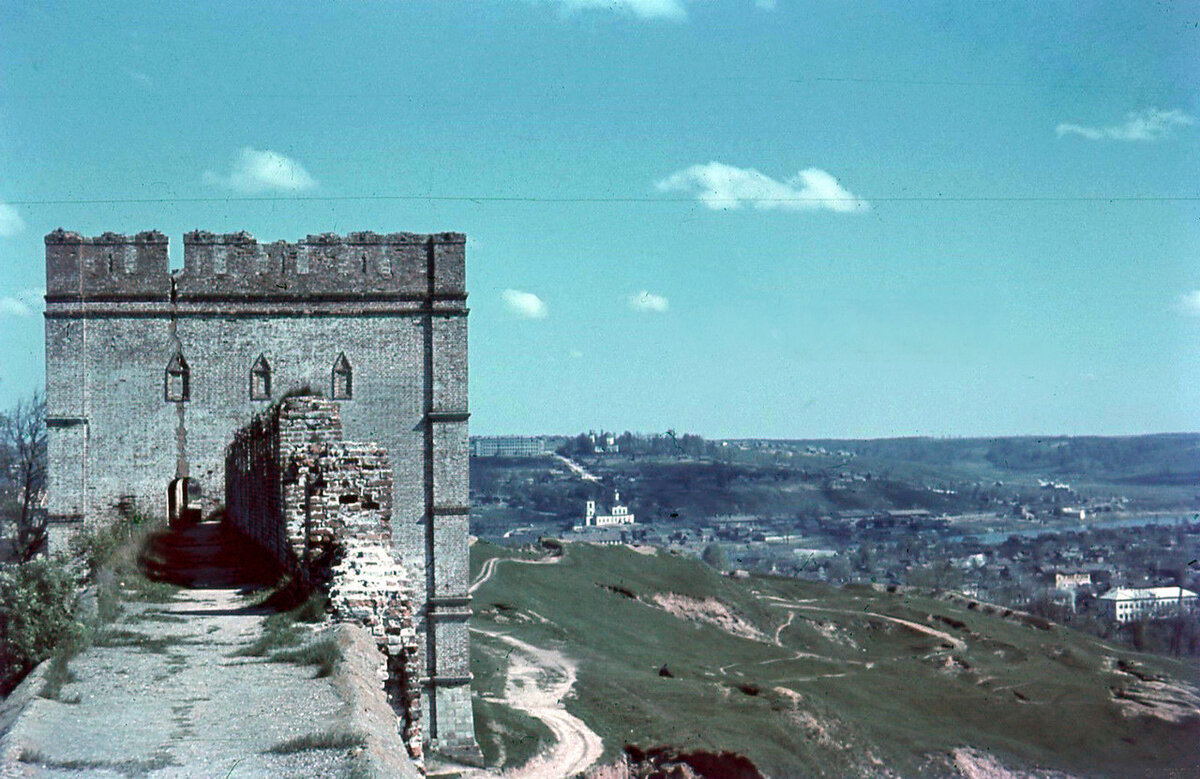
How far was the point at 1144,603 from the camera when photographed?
283ft

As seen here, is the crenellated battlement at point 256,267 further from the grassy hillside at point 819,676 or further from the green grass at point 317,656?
the green grass at point 317,656

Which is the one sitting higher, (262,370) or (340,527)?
(262,370)

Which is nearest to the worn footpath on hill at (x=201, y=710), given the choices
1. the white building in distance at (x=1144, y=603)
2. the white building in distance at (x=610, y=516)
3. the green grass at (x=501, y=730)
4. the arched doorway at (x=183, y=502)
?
the arched doorway at (x=183, y=502)

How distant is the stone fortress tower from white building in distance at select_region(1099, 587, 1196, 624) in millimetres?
72816

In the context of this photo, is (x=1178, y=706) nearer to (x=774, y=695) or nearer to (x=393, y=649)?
(x=774, y=695)

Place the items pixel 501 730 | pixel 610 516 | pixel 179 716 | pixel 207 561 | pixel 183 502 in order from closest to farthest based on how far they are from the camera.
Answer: pixel 179 716
pixel 207 561
pixel 183 502
pixel 501 730
pixel 610 516

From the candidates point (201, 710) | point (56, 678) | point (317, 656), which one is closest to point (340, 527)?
point (317, 656)

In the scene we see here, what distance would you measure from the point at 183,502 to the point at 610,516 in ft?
311

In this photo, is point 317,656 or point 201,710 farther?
point 317,656

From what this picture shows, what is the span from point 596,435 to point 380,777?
→ 512 ft

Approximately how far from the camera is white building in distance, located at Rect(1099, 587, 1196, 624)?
84.9 meters

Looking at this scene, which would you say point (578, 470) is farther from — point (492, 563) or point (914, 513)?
point (492, 563)

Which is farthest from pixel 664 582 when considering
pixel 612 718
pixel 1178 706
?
pixel 612 718

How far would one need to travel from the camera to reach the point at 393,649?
955 centimetres
